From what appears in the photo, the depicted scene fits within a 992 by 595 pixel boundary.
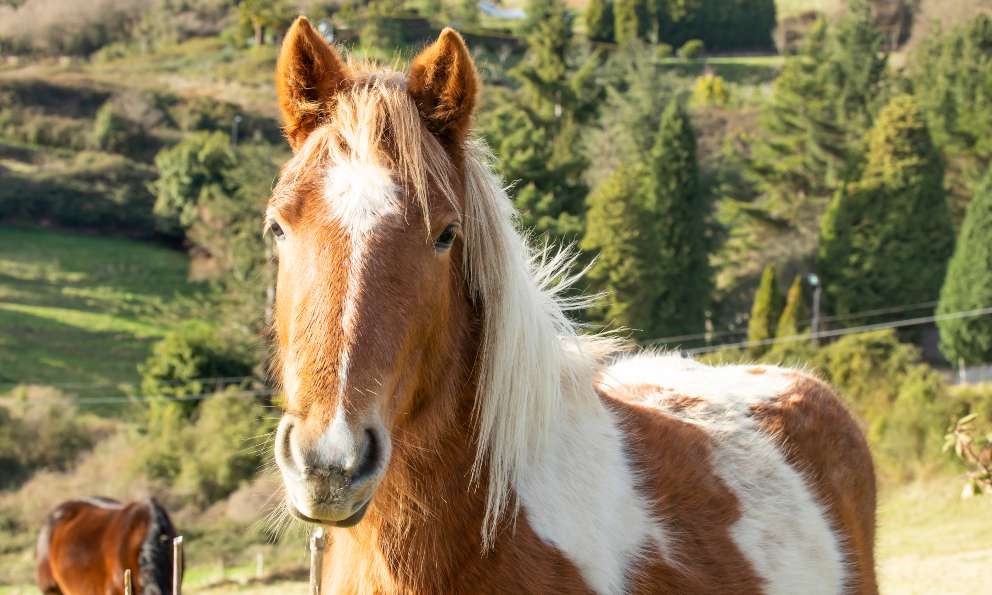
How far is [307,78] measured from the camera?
268cm

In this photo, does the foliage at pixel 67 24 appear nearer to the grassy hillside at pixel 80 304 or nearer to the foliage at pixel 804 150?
the grassy hillside at pixel 80 304

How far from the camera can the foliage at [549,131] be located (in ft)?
120

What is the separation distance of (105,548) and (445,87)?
26.6 ft

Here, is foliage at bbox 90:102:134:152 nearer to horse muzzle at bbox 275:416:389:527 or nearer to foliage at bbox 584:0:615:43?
foliage at bbox 584:0:615:43

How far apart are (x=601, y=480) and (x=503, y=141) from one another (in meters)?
36.3

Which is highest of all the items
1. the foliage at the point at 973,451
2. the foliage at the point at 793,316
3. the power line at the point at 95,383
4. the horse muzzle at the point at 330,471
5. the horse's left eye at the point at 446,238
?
the horse's left eye at the point at 446,238

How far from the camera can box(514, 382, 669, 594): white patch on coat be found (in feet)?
9.00

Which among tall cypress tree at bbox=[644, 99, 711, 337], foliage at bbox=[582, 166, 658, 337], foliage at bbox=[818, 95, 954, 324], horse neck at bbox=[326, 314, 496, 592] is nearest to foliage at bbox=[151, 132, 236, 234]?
foliage at bbox=[582, 166, 658, 337]

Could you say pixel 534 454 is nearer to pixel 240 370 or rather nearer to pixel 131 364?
pixel 240 370

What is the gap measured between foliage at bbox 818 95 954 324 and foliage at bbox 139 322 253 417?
78.1ft

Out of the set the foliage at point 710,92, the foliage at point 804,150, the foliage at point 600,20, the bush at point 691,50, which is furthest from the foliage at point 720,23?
the foliage at point 804,150

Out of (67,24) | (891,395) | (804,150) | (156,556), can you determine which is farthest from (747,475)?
(67,24)

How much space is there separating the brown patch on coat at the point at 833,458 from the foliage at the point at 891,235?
38.9 metres

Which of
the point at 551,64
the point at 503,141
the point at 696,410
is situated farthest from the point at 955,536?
the point at 551,64
